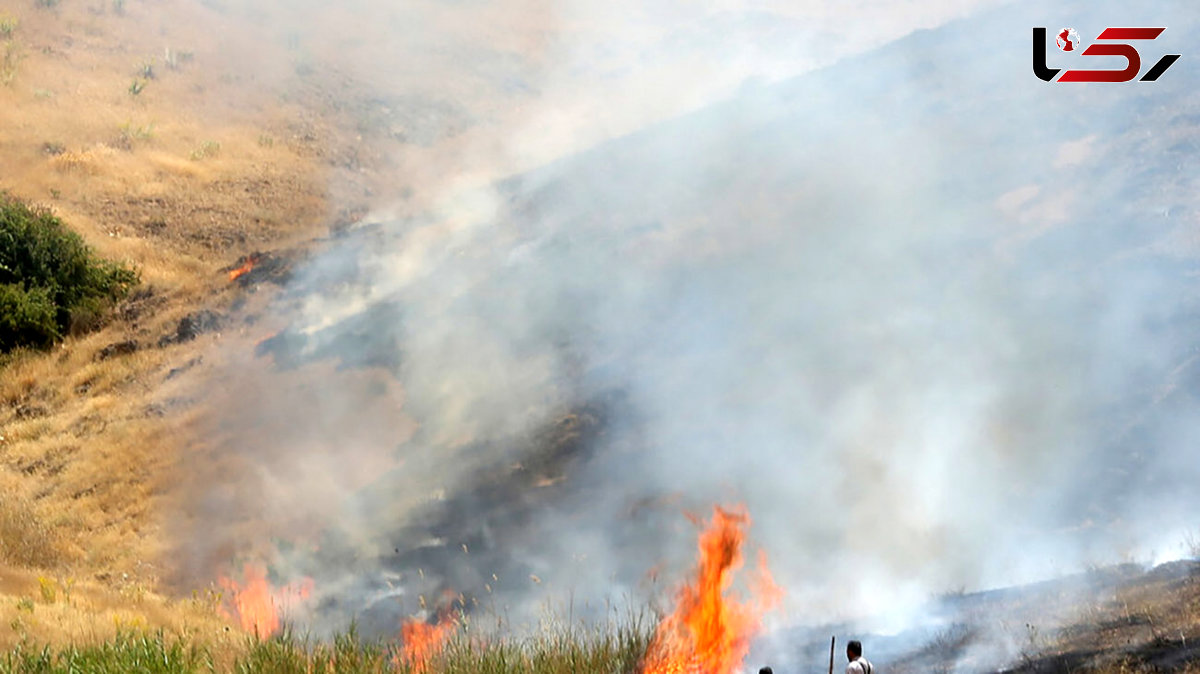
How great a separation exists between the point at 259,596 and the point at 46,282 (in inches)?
406

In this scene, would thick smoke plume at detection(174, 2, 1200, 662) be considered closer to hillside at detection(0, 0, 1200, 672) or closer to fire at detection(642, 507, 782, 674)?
hillside at detection(0, 0, 1200, 672)

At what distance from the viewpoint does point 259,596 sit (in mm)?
10578

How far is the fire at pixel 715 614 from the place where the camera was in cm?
834

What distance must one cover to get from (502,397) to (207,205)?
45.4 feet

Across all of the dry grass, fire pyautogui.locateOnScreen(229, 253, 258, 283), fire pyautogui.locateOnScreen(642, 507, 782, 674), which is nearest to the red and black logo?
fire pyautogui.locateOnScreen(642, 507, 782, 674)

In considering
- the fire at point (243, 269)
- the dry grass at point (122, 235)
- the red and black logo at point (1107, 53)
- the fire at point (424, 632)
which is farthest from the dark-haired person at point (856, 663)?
the fire at point (243, 269)

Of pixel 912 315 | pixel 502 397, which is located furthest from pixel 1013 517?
pixel 502 397

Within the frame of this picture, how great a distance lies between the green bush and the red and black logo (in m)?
17.7

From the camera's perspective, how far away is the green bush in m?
16.8

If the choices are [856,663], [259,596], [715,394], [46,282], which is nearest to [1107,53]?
[715,394]

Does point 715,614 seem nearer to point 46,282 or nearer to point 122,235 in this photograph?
point 46,282

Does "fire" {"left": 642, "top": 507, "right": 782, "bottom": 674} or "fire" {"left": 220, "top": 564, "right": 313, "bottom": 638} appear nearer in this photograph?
"fire" {"left": 642, "top": 507, "right": 782, "bottom": 674}

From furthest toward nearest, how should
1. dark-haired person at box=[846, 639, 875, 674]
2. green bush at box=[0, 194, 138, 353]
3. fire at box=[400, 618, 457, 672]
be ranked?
green bush at box=[0, 194, 138, 353]
fire at box=[400, 618, 457, 672]
dark-haired person at box=[846, 639, 875, 674]

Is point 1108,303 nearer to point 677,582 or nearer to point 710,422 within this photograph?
point 710,422
